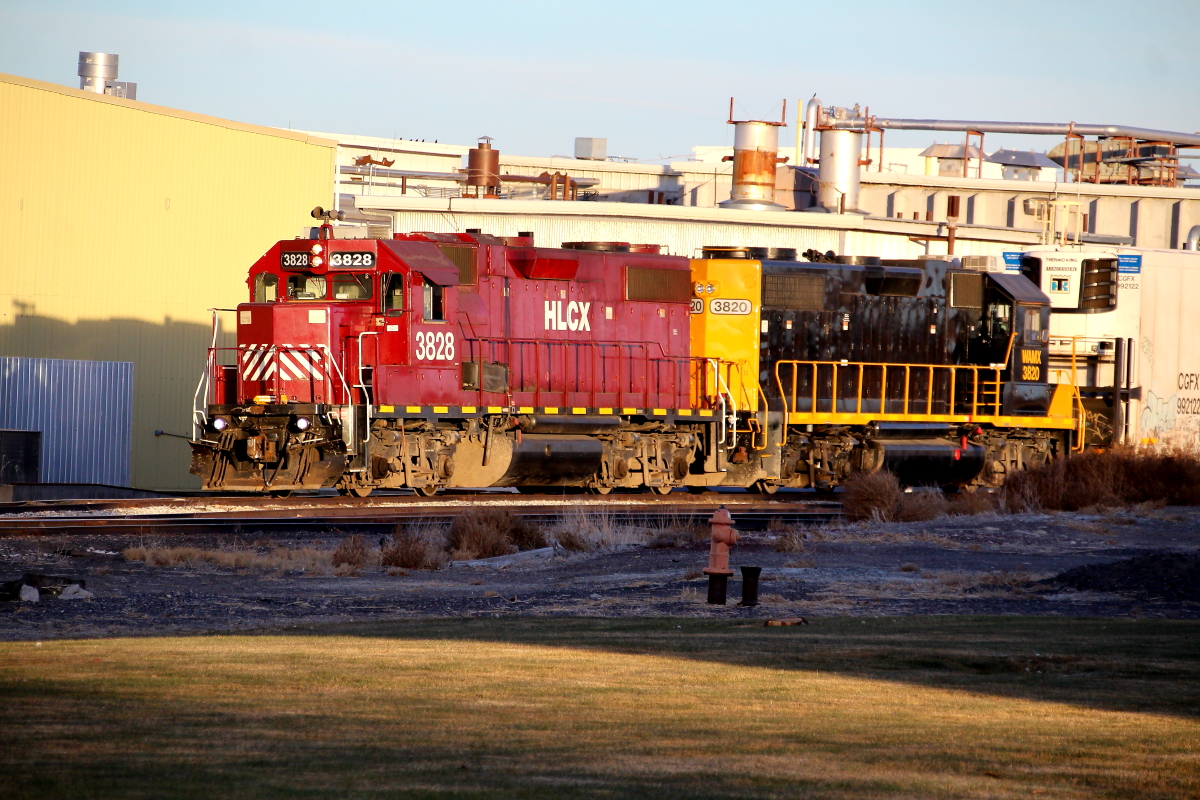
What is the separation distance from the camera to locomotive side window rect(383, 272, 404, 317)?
67.7 feet

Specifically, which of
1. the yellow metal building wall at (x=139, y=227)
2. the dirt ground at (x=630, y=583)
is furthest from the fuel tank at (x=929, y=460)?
the yellow metal building wall at (x=139, y=227)

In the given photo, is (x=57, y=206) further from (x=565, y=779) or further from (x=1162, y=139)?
(x=1162, y=139)

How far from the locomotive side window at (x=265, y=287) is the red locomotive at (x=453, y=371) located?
0.02 m

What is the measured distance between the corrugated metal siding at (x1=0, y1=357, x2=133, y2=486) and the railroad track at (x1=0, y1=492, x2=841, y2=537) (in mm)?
7358

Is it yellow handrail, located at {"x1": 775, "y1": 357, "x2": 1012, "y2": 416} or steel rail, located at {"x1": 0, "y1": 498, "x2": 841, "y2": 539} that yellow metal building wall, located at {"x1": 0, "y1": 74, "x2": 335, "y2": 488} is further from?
yellow handrail, located at {"x1": 775, "y1": 357, "x2": 1012, "y2": 416}

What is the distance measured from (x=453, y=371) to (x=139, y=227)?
1189 cm

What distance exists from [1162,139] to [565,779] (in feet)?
191

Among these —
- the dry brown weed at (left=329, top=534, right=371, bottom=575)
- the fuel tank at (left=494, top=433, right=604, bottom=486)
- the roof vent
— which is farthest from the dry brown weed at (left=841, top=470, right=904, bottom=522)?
the roof vent

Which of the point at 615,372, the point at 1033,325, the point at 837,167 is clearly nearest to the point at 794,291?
the point at 615,372

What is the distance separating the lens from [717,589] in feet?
35.7

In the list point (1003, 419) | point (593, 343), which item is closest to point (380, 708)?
point (593, 343)

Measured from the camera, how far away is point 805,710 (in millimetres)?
6289

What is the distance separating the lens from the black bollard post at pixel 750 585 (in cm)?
1073

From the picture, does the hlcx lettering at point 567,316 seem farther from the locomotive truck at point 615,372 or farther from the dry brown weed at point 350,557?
the dry brown weed at point 350,557
